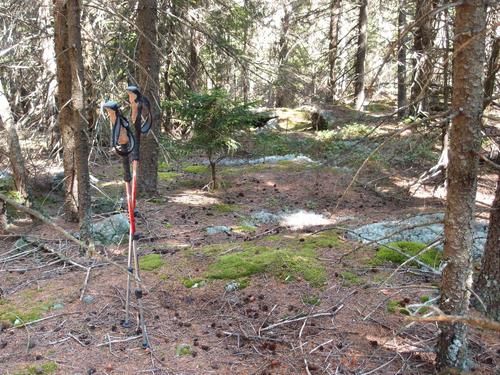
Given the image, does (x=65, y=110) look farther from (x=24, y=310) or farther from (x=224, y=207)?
(x=24, y=310)

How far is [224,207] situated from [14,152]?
3919 mm

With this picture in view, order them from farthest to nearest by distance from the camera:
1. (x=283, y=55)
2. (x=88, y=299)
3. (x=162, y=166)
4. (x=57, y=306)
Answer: (x=283, y=55)
(x=162, y=166)
(x=88, y=299)
(x=57, y=306)

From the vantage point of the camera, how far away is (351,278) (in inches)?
191

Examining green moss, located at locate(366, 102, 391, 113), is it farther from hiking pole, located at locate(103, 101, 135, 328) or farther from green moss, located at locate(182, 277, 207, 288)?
hiking pole, located at locate(103, 101, 135, 328)

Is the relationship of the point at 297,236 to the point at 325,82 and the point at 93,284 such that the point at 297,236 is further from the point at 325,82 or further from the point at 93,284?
the point at 325,82

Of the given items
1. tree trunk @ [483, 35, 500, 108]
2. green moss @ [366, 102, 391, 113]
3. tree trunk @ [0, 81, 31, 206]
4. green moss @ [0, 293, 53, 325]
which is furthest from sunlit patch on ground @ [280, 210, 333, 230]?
green moss @ [366, 102, 391, 113]

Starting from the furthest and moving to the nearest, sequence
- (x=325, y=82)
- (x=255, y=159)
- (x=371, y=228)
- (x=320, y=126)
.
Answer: (x=325, y=82) < (x=320, y=126) < (x=255, y=159) < (x=371, y=228)

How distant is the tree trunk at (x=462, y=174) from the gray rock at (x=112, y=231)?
4.59 meters

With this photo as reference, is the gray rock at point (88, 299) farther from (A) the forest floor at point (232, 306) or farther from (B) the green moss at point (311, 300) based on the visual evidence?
(B) the green moss at point (311, 300)

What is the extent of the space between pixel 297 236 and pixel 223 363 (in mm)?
2948

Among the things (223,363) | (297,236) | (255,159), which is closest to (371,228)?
(297,236)

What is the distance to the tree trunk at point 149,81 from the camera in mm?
8219

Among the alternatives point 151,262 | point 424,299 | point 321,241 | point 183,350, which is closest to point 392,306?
point 424,299

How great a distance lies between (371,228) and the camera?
20.9ft
